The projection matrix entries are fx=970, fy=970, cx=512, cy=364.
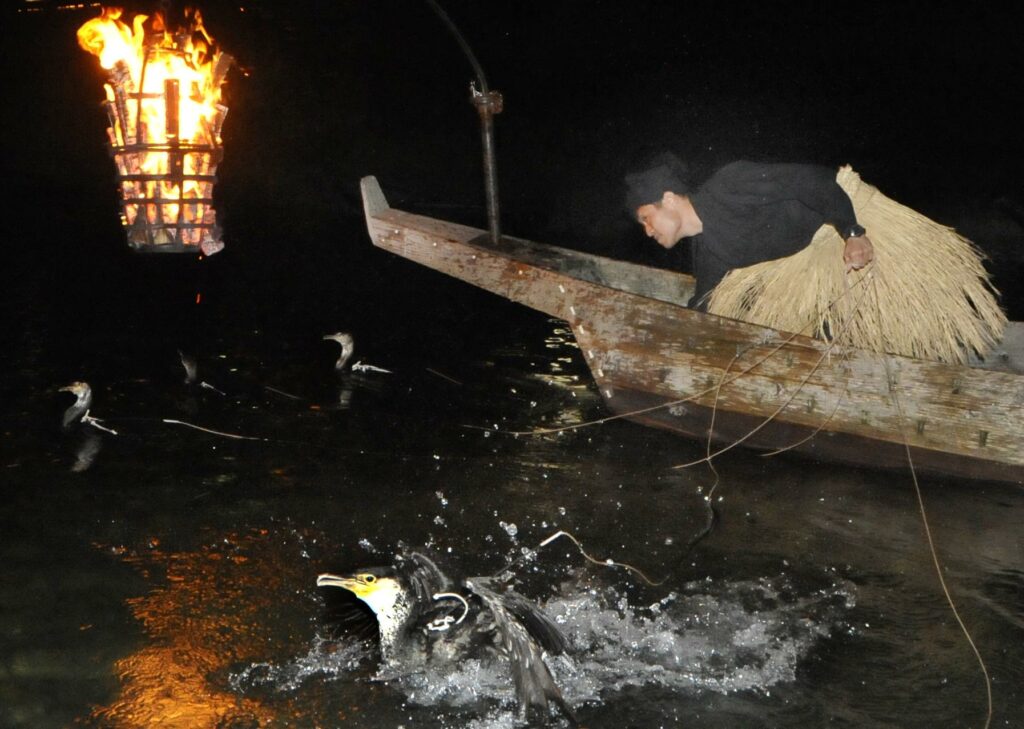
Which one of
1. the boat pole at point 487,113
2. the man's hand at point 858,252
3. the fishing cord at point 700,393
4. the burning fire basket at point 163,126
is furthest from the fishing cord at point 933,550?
the burning fire basket at point 163,126

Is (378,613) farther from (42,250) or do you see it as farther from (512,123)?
(512,123)

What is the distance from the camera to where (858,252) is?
3725mm

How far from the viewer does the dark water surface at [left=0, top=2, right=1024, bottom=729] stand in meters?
2.50

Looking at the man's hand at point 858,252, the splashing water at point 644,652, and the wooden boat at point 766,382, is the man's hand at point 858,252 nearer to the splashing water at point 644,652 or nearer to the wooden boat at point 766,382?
the wooden boat at point 766,382

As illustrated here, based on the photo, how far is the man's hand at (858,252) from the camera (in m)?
3.73

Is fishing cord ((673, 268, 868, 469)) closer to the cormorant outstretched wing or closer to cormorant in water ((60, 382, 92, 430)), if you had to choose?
the cormorant outstretched wing

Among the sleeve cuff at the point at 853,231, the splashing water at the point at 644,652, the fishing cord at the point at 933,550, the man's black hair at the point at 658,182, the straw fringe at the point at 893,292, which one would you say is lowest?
the splashing water at the point at 644,652

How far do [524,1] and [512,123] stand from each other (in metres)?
1.28

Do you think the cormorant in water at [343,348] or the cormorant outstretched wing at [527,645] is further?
the cormorant in water at [343,348]

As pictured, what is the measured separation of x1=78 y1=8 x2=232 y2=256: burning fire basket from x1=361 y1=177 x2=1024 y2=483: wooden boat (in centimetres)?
131

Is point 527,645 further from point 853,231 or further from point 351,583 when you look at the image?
point 853,231

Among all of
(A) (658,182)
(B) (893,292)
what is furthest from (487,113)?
(B) (893,292)

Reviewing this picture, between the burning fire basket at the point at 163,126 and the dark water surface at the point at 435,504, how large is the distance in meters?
1.03

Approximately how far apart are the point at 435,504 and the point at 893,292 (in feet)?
6.59
